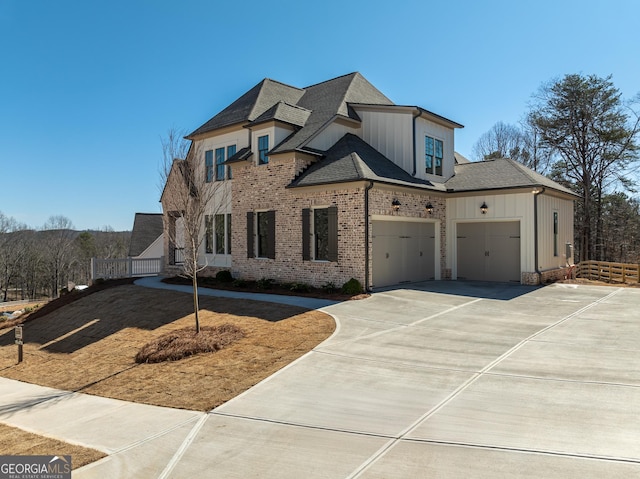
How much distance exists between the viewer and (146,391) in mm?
7172

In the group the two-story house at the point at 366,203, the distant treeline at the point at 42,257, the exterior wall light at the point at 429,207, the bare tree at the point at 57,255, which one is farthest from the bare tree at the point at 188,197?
the bare tree at the point at 57,255

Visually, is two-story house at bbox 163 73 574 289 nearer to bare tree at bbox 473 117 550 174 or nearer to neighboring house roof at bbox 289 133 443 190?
neighboring house roof at bbox 289 133 443 190

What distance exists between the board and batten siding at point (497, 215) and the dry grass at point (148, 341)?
351 inches

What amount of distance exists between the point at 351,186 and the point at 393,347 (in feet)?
23.4

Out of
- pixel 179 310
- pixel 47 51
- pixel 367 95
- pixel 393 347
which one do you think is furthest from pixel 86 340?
pixel 367 95

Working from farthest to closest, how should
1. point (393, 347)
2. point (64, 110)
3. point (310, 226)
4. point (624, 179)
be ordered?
point (624, 179) < point (64, 110) < point (310, 226) < point (393, 347)

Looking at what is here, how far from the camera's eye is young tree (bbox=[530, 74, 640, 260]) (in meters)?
27.5

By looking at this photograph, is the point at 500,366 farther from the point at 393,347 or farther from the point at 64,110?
the point at 64,110

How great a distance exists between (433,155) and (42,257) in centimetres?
6175

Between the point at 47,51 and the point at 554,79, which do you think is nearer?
the point at 47,51

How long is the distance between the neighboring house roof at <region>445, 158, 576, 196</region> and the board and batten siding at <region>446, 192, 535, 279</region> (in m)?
0.42

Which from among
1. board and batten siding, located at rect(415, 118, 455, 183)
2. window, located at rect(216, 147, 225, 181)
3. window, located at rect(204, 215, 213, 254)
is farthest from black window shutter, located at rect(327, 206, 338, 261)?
window, located at rect(204, 215, 213, 254)

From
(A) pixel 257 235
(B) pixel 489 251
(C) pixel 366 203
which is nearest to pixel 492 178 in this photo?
(B) pixel 489 251

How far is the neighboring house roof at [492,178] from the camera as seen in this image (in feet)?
53.8
